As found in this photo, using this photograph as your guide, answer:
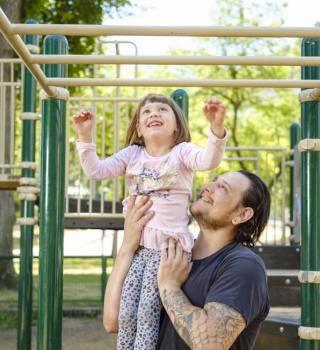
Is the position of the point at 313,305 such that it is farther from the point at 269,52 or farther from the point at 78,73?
the point at 269,52

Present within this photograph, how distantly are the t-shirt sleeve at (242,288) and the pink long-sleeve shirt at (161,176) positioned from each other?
0.31 metres

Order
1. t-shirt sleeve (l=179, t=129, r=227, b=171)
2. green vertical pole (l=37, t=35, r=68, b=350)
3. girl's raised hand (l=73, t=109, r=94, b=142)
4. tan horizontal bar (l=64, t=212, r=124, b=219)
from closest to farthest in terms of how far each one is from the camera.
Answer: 1. t-shirt sleeve (l=179, t=129, r=227, b=171)
2. girl's raised hand (l=73, t=109, r=94, b=142)
3. green vertical pole (l=37, t=35, r=68, b=350)
4. tan horizontal bar (l=64, t=212, r=124, b=219)

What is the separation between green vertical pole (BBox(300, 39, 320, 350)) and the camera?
308 cm

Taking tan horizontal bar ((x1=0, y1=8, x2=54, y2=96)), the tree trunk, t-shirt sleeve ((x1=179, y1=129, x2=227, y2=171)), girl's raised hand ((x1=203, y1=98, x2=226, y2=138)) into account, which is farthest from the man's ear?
the tree trunk

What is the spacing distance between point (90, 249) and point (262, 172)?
5.38 metres

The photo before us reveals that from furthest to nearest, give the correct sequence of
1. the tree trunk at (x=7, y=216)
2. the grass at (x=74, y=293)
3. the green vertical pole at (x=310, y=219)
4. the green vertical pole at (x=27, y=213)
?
the tree trunk at (x=7, y=216) → the grass at (x=74, y=293) → the green vertical pole at (x=27, y=213) → the green vertical pole at (x=310, y=219)

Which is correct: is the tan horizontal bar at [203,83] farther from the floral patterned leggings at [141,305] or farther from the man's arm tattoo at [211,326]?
the man's arm tattoo at [211,326]

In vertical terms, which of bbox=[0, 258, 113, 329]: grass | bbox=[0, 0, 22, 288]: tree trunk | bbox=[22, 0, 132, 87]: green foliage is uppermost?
bbox=[22, 0, 132, 87]: green foliage

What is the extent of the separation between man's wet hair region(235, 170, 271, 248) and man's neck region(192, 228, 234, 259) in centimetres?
5

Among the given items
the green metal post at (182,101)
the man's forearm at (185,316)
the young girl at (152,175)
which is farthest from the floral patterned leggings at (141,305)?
the green metal post at (182,101)

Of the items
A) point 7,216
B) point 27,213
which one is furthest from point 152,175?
point 7,216

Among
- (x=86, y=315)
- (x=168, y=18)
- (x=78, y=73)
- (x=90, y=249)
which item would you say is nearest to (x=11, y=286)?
(x=86, y=315)

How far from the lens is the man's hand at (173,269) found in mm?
2432

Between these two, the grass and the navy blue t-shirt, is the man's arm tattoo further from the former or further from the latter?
the grass
